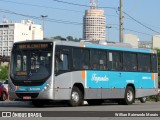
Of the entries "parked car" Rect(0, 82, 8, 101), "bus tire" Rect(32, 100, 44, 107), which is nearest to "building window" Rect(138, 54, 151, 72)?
"bus tire" Rect(32, 100, 44, 107)

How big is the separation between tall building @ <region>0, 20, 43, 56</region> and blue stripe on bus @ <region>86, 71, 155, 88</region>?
98793 millimetres

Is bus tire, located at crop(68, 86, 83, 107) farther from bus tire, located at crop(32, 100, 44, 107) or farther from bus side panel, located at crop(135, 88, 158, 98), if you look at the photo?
bus side panel, located at crop(135, 88, 158, 98)

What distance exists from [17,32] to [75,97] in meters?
127

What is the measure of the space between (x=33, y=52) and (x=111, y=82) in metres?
5.54

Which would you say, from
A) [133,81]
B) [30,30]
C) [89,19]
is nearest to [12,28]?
[30,30]

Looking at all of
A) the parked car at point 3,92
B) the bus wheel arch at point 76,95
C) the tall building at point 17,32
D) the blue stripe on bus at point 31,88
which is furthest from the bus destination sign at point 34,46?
the tall building at point 17,32

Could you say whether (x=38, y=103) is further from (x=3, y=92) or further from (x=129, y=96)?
(x=3, y=92)

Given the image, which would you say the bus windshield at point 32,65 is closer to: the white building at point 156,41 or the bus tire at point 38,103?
the bus tire at point 38,103

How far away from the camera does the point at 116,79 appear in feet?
95.3

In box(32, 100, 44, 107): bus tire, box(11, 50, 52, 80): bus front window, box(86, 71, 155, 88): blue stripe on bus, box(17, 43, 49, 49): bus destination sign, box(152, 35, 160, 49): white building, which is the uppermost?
box(152, 35, 160, 49): white building

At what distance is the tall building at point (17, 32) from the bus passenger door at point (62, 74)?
104m

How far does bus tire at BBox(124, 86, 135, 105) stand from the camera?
2988cm

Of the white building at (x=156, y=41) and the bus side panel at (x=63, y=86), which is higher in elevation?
the white building at (x=156, y=41)

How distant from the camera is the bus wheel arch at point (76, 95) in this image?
25.8 meters
